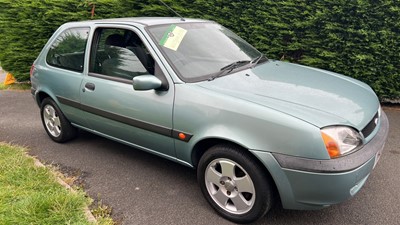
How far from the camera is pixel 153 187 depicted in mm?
3260

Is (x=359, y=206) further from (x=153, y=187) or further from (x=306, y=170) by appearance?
(x=153, y=187)

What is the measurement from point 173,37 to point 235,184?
4.95 feet

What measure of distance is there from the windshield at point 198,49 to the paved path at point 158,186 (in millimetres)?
1128

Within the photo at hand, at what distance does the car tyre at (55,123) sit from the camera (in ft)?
13.7

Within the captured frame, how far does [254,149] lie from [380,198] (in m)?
1.44

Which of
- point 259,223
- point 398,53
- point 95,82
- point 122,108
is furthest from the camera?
point 398,53

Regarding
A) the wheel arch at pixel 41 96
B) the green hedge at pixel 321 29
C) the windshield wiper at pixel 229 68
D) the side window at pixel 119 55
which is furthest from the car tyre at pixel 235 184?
the green hedge at pixel 321 29

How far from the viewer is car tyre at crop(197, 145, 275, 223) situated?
8.02 feet

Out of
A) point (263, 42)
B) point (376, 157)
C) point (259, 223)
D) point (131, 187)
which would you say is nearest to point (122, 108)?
point (131, 187)

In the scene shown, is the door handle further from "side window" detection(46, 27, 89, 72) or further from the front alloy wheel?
the front alloy wheel

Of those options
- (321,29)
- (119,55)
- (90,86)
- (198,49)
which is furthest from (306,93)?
(321,29)

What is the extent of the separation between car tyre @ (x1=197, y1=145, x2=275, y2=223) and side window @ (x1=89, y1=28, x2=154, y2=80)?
105cm

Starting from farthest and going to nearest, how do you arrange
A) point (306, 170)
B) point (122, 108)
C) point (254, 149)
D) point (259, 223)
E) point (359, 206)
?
1. point (122, 108)
2. point (359, 206)
3. point (259, 223)
4. point (254, 149)
5. point (306, 170)

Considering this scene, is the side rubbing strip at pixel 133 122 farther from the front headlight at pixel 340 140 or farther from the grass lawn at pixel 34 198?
the front headlight at pixel 340 140
